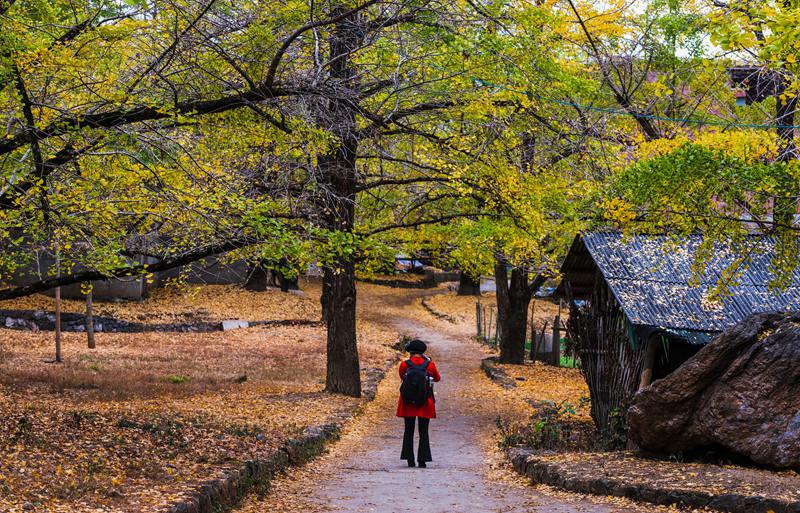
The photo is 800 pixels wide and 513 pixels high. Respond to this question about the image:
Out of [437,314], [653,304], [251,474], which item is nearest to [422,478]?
[251,474]

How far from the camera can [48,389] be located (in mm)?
18391

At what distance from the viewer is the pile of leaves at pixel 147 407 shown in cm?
838

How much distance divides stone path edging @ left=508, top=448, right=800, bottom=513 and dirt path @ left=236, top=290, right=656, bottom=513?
0.21m

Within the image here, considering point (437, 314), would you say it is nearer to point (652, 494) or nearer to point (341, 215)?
point (341, 215)

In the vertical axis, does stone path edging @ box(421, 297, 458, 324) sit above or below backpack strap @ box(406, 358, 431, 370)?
below

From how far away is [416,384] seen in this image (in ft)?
40.7

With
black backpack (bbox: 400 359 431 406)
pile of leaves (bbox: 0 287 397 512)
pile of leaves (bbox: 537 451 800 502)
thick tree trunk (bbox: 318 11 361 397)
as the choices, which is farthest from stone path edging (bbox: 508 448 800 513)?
thick tree trunk (bbox: 318 11 361 397)

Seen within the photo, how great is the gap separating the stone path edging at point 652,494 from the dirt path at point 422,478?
0.21 metres

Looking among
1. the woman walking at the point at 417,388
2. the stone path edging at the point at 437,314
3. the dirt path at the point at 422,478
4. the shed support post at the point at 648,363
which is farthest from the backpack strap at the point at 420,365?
the stone path edging at the point at 437,314

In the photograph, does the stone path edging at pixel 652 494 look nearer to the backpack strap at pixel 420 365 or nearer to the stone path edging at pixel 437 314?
the backpack strap at pixel 420 365

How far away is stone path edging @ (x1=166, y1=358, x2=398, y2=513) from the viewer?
792cm

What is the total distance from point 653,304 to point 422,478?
4579 mm

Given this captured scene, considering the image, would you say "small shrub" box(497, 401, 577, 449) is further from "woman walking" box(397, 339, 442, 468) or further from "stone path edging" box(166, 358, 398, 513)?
"stone path edging" box(166, 358, 398, 513)

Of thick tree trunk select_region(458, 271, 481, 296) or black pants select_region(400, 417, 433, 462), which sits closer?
black pants select_region(400, 417, 433, 462)
